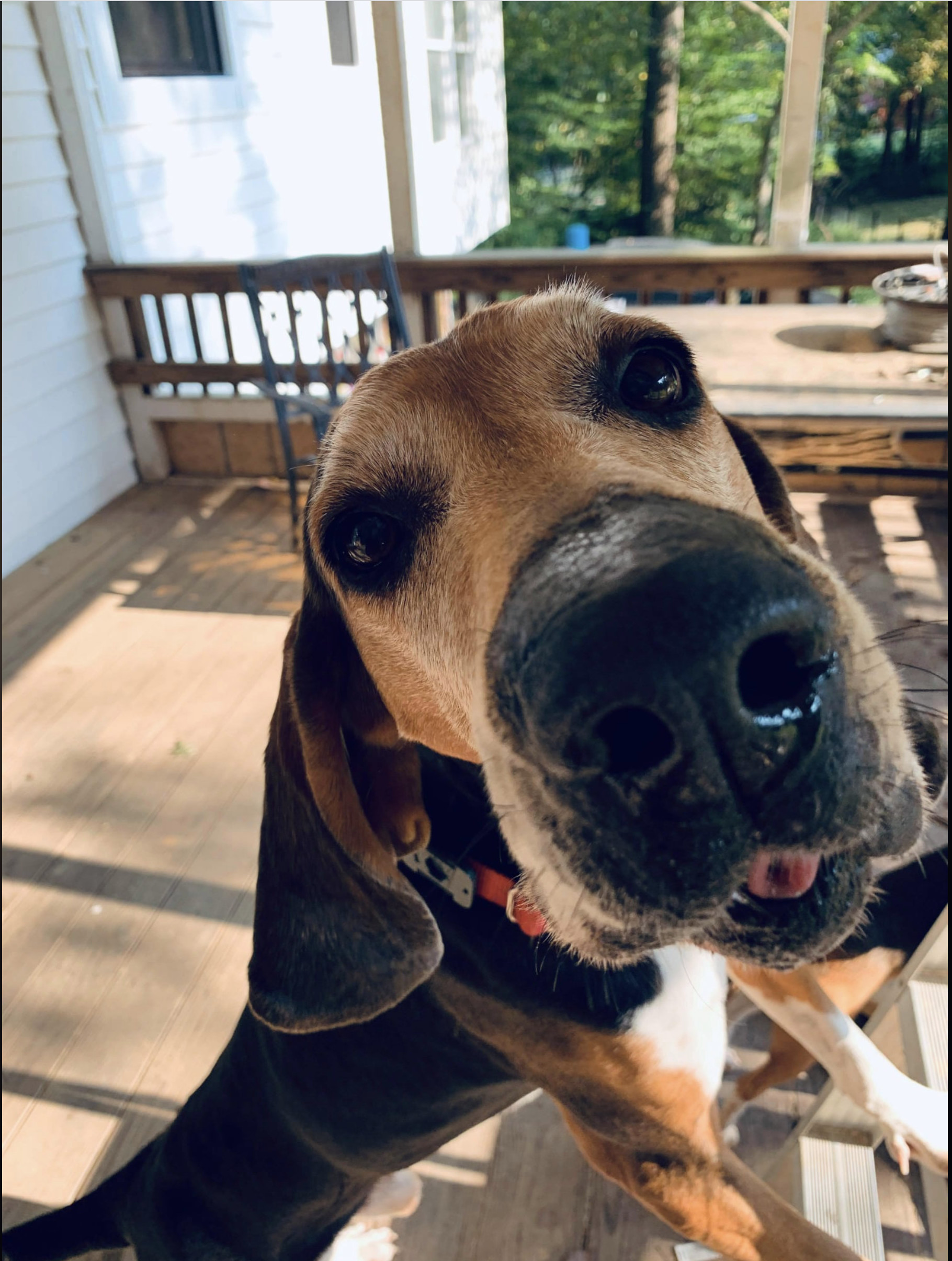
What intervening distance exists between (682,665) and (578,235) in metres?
11.1

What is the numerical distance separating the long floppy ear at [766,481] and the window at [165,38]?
5.30 meters

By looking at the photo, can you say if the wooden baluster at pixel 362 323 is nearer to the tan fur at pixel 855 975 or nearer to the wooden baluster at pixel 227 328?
the wooden baluster at pixel 227 328

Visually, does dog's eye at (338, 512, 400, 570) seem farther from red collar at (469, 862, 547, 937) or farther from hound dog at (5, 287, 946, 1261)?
red collar at (469, 862, 547, 937)

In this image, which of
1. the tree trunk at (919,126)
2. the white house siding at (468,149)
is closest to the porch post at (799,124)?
the tree trunk at (919,126)

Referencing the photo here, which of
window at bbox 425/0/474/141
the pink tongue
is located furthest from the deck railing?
the pink tongue

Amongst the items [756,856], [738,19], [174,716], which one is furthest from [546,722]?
[738,19]

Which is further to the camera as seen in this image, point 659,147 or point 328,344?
point 659,147

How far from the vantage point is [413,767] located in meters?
1.57

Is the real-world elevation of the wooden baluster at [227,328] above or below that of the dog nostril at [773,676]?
below

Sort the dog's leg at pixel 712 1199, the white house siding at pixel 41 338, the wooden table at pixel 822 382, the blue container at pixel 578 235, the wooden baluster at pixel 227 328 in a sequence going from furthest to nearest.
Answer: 1. the blue container at pixel 578 235
2. the wooden baluster at pixel 227 328
3. the white house siding at pixel 41 338
4. the wooden table at pixel 822 382
5. the dog's leg at pixel 712 1199

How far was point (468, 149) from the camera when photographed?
32.9 feet

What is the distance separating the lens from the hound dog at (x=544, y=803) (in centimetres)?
76

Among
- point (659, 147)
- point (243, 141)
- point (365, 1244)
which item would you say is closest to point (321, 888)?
point (365, 1244)

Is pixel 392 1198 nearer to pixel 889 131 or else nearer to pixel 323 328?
pixel 889 131
